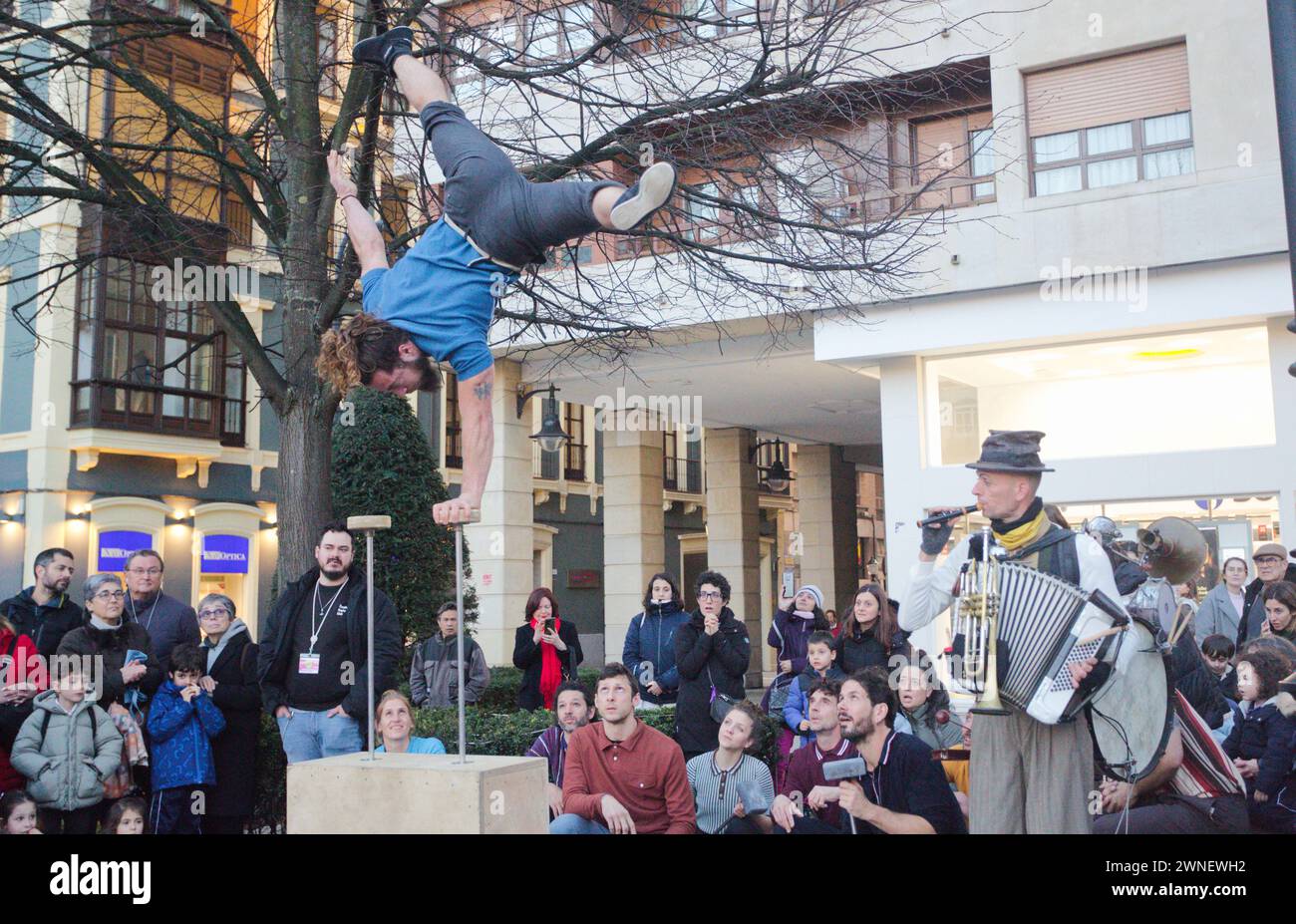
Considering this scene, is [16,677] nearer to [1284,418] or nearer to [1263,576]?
[1263,576]

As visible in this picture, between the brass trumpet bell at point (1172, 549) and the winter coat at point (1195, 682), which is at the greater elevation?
the brass trumpet bell at point (1172, 549)

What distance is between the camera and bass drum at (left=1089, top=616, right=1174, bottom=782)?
4332mm

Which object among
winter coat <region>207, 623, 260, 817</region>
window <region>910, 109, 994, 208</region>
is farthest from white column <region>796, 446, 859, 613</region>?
winter coat <region>207, 623, 260, 817</region>

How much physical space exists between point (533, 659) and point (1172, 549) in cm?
473

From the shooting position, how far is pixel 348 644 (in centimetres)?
648

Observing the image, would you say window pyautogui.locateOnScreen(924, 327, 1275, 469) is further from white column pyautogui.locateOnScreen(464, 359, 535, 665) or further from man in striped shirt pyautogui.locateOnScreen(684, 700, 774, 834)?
man in striped shirt pyautogui.locateOnScreen(684, 700, 774, 834)

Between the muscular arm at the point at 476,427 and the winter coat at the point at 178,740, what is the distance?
10.9 ft

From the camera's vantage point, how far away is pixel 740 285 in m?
7.54

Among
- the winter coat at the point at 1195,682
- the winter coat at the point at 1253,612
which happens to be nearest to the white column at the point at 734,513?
the winter coat at the point at 1253,612

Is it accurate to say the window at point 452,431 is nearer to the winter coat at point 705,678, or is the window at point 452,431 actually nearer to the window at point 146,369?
the window at point 146,369

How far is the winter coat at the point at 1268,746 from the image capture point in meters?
5.70

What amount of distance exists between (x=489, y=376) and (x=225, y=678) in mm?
3617
